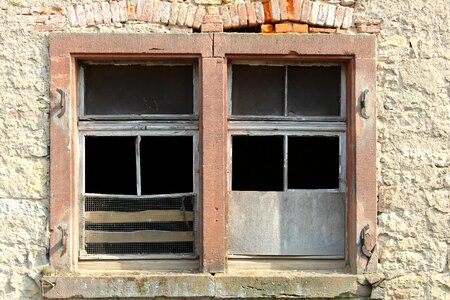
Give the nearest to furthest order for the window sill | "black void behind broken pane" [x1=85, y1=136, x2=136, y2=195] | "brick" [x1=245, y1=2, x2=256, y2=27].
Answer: the window sill → "brick" [x1=245, y1=2, x2=256, y2=27] → "black void behind broken pane" [x1=85, y1=136, x2=136, y2=195]

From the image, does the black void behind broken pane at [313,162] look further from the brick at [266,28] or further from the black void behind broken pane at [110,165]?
the black void behind broken pane at [110,165]

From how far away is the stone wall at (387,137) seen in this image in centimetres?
558

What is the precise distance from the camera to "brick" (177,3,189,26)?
18.4 feet

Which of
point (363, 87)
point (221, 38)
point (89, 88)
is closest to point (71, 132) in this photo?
point (89, 88)

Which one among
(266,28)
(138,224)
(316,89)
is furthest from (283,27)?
(138,224)

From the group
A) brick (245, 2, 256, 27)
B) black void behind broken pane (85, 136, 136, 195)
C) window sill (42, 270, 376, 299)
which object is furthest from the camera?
black void behind broken pane (85, 136, 136, 195)

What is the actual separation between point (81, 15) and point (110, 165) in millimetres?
1058

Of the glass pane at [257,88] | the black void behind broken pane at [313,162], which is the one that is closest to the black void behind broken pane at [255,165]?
the black void behind broken pane at [313,162]

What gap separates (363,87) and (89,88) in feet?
6.29

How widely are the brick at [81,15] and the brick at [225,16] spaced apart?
94 centimetres

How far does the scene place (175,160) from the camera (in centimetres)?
574

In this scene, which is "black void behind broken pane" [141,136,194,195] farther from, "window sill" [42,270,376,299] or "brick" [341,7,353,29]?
"brick" [341,7,353,29]

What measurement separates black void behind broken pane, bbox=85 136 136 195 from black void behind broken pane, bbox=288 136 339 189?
1118mm

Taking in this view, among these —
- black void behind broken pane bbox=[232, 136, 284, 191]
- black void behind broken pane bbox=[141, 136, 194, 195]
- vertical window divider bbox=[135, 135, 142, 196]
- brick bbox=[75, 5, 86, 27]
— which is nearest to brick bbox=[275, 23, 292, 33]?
black void behind broken pane bbox=[232, 136, 284, 191]
